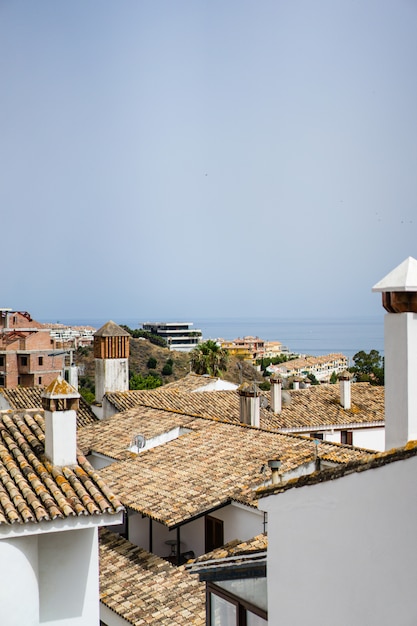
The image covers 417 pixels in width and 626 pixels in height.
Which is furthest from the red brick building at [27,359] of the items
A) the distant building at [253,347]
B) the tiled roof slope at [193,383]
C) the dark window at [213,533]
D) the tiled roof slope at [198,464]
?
the distant building at [253,347]

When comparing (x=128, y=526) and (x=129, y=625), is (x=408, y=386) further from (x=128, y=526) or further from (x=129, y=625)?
(x=128, y=526)

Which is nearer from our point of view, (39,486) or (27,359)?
(39,486)

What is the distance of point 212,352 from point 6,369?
21.1 m

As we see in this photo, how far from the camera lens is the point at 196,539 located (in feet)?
39.2

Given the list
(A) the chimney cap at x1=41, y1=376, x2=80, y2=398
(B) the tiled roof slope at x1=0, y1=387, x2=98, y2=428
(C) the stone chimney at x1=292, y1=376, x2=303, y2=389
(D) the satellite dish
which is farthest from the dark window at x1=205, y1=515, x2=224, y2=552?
(C) the stone chimney at x1=292, y1=376, x2=303, y2=389

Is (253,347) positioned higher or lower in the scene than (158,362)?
lower

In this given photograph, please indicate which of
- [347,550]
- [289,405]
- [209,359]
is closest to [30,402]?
[289,405]

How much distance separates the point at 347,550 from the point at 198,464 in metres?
8.69

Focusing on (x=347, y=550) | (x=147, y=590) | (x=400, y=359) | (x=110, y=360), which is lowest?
(x=147, y=590)

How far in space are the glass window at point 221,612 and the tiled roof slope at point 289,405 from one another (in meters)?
14.2

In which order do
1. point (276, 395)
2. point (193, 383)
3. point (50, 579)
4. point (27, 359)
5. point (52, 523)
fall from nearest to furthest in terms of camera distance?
point (52, 523)
point (50, 579)
point (276, 395)
point (193, 383)
point (27, 359)

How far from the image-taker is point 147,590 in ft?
32.5

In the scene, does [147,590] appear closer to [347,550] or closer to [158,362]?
[347,550]

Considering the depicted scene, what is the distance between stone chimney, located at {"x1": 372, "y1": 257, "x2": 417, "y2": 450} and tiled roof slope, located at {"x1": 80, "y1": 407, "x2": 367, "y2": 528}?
611 centimetres
